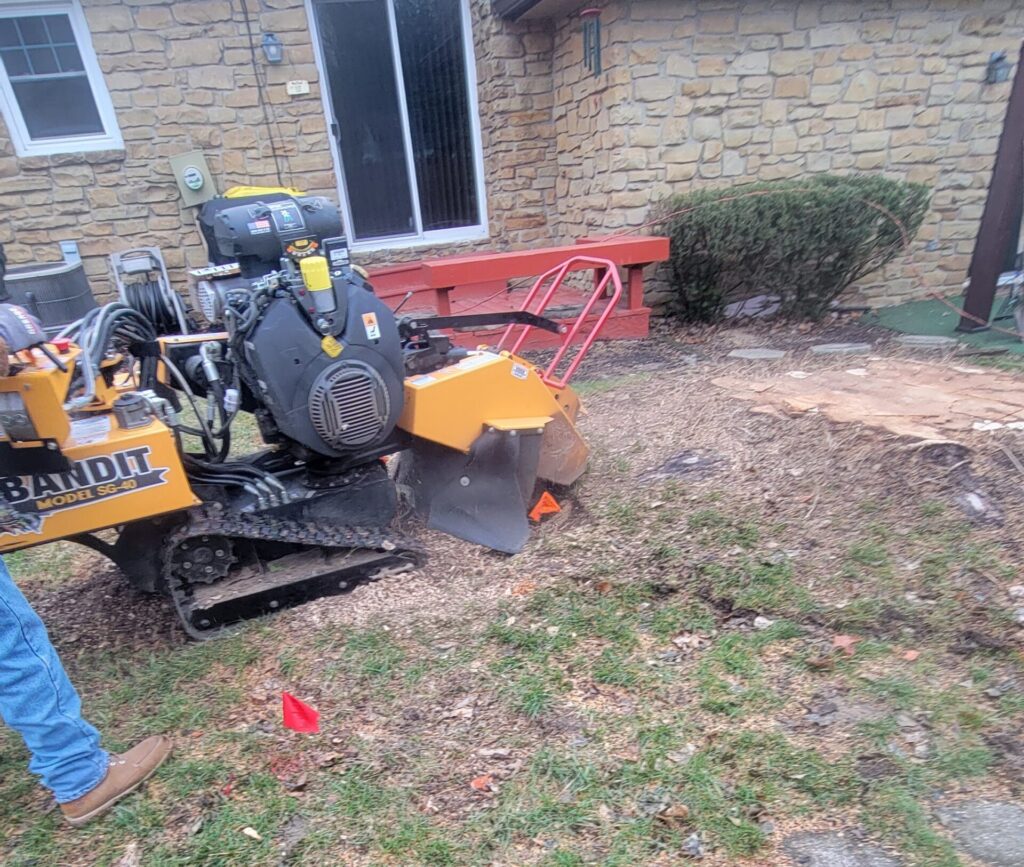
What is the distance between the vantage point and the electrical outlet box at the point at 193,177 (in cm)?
709

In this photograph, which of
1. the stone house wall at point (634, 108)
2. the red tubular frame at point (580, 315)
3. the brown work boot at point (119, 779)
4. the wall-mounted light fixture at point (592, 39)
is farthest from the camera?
the stone house wall at point (634, 108)

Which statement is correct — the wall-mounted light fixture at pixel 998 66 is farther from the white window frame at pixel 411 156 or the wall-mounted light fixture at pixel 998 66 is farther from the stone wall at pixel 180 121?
the white window frame at pixel 411 156

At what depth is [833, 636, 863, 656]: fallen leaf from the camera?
2.42 metres

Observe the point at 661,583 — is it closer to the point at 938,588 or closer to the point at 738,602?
the point at 738,602

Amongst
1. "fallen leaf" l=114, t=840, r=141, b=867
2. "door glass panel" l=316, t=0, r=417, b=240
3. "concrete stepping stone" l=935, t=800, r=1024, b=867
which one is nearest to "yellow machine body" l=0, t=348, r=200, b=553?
"fallen leaf" l=114, t=840, r=141, b=867

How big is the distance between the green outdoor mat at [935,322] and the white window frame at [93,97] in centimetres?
773

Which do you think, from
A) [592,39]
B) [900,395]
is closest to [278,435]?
[900,395]

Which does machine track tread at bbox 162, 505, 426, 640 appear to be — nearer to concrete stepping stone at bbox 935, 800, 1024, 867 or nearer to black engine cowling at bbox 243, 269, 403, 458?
black engine cowling at bbox 243, 269, 403, 458

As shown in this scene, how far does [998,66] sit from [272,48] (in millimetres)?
7289

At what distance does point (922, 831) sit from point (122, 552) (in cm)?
282

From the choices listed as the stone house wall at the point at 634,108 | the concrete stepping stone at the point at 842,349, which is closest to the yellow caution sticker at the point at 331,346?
the concrete stepping stone at the point at 842,349

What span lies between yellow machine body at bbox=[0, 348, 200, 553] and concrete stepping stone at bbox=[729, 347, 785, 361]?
14.6 feet

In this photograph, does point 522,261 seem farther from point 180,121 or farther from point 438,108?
point 180,121

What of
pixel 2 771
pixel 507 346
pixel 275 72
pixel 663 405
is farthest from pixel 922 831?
pixel 275 72
